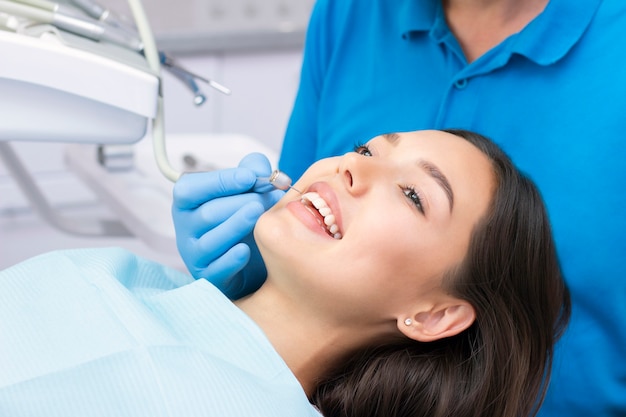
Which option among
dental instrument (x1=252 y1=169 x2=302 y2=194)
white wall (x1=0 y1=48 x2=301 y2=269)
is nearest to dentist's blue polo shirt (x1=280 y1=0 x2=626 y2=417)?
dental instrument (x1=252 y1=169 x2=302 y2=194)

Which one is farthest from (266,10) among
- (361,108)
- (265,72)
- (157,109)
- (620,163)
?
(620,163)

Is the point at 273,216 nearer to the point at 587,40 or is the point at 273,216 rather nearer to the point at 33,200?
the point at 587,40

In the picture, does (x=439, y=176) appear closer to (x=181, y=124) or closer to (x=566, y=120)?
(x=566, y=120)

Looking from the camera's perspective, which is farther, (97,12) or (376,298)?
(97,12)

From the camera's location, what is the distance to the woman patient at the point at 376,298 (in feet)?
3.03

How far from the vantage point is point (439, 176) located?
99 cm

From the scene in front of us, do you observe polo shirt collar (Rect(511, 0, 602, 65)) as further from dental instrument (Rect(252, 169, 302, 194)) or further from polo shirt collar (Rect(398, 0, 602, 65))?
dental instrument (Rect(252, 169, 302, 194))

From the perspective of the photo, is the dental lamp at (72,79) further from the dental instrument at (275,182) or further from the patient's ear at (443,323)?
the patient's ear at (443,323)

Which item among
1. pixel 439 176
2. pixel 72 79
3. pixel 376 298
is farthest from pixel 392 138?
pixel 72 79

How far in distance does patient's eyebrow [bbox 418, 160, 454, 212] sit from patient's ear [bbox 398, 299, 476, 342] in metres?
0.14

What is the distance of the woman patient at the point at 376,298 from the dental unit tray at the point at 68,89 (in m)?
0.17

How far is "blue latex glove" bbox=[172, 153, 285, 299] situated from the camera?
3.43 ft

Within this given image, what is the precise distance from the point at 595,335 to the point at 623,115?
0.32 meters

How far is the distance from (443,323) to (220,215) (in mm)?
343
